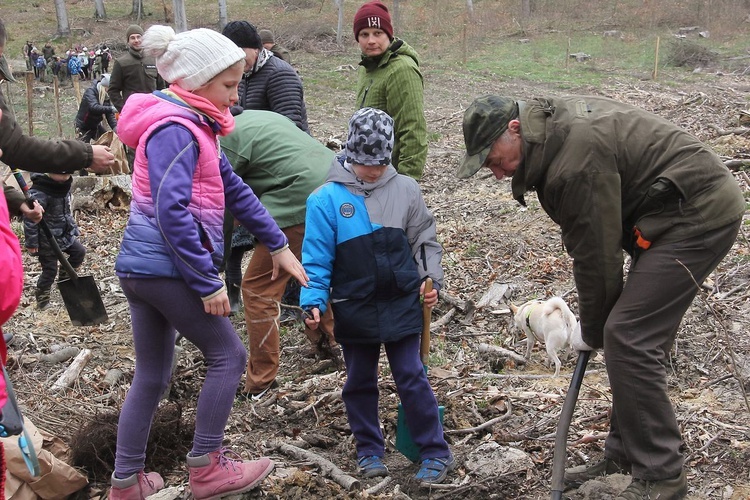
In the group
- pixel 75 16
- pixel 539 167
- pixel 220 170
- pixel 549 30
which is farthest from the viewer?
pixel 75 16

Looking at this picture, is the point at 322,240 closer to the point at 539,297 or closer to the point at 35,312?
the point at 539,297

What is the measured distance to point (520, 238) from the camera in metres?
7.87

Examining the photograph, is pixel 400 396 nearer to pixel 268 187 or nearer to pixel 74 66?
pixel 268 187

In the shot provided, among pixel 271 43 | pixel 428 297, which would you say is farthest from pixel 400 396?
pixel 271 43

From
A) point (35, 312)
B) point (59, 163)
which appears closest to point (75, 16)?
point (35, 312)

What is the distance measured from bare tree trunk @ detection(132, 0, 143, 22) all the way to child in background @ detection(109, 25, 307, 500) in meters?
42.7

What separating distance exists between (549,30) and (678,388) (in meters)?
32.6

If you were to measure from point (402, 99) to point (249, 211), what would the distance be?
1.97 metres

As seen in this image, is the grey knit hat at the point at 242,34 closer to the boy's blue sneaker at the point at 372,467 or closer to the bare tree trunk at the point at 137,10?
the boy's blue sneaker at the point at 372,467

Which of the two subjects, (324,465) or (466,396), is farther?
(466,396)

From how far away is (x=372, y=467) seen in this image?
3885mm

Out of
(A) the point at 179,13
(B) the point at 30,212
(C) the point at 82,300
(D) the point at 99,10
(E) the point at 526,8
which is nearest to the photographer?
(B) the point at 30,212

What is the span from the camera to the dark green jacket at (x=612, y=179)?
10.1 ft

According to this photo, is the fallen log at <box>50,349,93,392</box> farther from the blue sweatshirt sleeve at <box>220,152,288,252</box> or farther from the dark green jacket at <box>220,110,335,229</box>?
the blue sweatshirt sleeve at <box>220,152,288,252</box>
